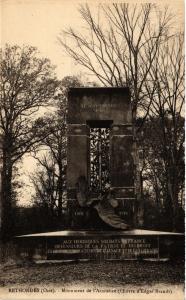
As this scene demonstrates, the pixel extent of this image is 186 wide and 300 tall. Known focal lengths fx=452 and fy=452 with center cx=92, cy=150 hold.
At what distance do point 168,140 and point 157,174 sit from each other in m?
5.84

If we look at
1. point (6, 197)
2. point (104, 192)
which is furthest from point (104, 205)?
point (6, 197)

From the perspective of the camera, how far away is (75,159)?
1092 centimetres

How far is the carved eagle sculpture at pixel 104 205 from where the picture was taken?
1003 cm

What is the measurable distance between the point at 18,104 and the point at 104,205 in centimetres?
1239

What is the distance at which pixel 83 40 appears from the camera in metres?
18.5

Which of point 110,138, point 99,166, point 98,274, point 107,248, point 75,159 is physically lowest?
point 98,274

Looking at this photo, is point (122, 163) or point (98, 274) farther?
point (122, 163)

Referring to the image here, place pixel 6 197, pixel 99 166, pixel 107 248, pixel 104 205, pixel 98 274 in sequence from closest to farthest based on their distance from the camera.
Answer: pixel 98 274 → pixel 107 248 → pixel 104 205 → pixel 99 166 → pixel 6 197

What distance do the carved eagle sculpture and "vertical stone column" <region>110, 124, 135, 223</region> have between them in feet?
2.36

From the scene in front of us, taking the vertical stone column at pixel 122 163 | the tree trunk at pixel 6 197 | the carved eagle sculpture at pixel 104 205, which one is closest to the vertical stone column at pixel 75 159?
the carved eagle sculpture at pixel 104 205

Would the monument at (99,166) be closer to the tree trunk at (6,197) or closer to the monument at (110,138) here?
the monument at (110,138)

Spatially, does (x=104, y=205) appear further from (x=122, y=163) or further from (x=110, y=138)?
(x=110, y=138)

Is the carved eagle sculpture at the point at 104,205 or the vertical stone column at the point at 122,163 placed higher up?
the vertical stone column at the point at 122,163

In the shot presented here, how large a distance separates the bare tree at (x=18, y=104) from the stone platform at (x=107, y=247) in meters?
11.2
